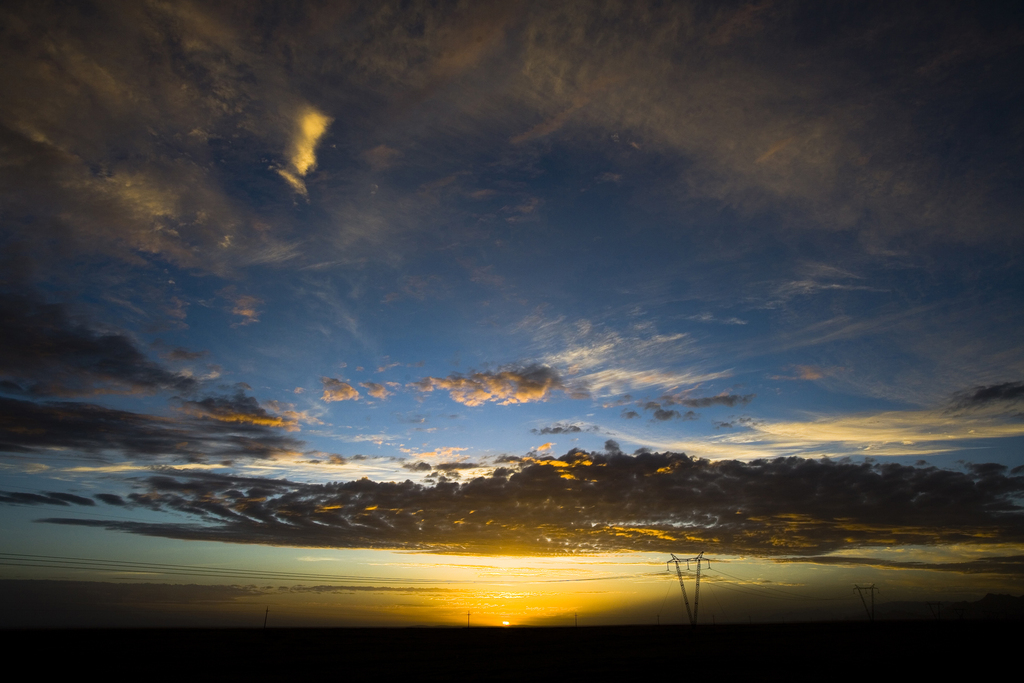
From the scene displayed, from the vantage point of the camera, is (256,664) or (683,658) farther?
(683,658)

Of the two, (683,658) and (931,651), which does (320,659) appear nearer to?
(683,658)

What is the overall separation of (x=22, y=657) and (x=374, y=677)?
55.6 meters

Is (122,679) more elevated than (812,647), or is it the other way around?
(122,679)

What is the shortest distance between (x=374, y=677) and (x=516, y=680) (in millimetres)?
16088

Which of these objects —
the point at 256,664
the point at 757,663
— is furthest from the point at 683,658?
the point at 256,664

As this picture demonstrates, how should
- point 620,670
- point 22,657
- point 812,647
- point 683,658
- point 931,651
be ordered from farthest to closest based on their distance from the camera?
point 812,647
point 931,651
point 683,658
point 22,657
point 620,670

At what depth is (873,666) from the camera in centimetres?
6406

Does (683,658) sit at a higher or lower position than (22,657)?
lower

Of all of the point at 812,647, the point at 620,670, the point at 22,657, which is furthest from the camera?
the point at 812,647

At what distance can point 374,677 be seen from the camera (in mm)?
55438

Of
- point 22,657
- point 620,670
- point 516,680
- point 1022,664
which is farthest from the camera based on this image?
point 22,657

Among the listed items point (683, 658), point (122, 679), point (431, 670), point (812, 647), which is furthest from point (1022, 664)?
point (122, 679)

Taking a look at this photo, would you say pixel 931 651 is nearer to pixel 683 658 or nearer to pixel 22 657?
pixel 683 658

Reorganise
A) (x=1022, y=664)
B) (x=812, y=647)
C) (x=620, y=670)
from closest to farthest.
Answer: (x=620, y=670) < (x=1022, y=664) < (x=812, y=647)
